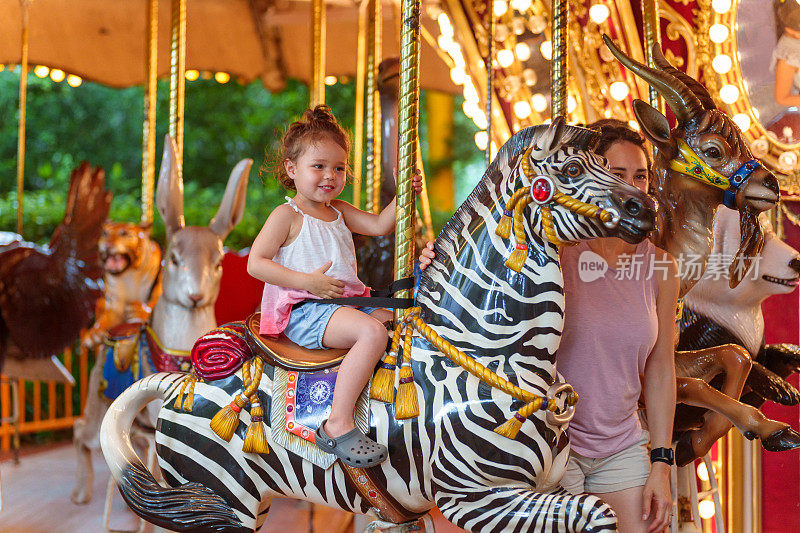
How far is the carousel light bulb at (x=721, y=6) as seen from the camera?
3.67m

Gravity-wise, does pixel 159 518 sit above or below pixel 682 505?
above

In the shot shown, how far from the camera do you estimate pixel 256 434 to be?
200cm

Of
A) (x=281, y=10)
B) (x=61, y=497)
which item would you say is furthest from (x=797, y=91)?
(x=61, y=497)

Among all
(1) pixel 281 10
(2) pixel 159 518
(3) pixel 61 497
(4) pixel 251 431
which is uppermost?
(1) pixel 281 10

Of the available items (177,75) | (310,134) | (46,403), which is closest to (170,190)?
(177,75)

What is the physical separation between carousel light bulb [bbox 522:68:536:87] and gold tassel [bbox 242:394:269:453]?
262 cm

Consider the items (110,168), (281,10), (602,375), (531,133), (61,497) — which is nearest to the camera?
(531,133)

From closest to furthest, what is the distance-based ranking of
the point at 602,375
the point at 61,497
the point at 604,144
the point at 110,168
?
1. the point at 602,375
2. the point at 604,144
3. the point at 61,497
4. the point at 110,168

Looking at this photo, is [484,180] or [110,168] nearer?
[484,180]

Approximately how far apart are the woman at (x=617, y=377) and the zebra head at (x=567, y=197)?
0.81 feet

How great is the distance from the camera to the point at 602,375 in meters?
2.06

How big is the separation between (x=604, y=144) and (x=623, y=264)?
0.33 meters

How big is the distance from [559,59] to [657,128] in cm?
47

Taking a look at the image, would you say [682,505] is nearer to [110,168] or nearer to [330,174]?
[330,174]
